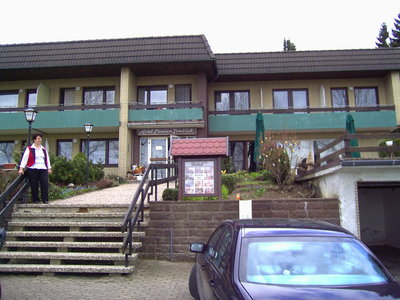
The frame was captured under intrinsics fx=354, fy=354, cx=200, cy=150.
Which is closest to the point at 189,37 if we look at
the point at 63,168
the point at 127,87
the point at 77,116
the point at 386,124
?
the point at 127,87

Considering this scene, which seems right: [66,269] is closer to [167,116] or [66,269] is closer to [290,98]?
[167,116]

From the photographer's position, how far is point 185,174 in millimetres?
8617

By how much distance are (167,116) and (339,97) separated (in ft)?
34.6

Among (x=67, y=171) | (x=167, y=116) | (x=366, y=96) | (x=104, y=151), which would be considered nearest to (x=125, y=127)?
(x=167, y=116)

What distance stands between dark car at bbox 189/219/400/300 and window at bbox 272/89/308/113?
59.8 feet

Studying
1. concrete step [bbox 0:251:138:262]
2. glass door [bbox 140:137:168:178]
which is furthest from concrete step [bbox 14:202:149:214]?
glass door [bbox 140:137:168:178]

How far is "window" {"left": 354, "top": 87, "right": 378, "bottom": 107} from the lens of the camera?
2130 centimetres

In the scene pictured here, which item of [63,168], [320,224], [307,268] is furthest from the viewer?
[63,168]

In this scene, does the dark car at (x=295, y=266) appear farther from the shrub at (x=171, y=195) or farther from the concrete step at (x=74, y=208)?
the shrub at (x=171, y=195)

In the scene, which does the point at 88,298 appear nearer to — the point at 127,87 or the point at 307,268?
the point at 307,268

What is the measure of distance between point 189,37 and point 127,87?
4.34 meters

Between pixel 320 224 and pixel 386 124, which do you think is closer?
pixel 320 224

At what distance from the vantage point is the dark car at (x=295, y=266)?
2.76 m

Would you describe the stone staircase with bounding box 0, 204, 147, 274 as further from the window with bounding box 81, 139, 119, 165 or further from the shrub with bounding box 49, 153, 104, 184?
the window with bounding box 81, 139, 119, 165
